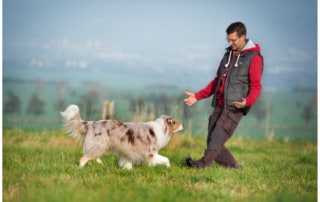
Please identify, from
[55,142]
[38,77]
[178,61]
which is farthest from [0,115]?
[178,61]

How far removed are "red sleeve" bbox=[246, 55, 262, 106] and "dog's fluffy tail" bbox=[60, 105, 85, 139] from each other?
94 centimetres

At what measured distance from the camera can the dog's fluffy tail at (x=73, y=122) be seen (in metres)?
4.40

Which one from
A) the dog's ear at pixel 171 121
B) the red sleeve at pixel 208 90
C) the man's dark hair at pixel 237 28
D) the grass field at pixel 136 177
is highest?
the man's dark hair at pixel 237 28

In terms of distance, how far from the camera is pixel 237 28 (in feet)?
14.5

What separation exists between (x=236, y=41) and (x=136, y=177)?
94cm

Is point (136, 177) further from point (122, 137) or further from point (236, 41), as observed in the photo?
point (236, 41)

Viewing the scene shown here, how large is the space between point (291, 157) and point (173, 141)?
29.4 inches

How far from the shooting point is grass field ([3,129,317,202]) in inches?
158

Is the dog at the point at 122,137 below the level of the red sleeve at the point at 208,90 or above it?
below

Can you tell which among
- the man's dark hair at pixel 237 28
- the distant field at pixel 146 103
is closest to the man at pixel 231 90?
the man's dark hair at pixel 237 28

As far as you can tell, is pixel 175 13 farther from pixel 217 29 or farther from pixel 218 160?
pixel 218 160

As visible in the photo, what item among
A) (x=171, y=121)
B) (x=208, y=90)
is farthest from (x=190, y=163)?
(x=208, y=90)

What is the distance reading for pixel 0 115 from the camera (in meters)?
4.25

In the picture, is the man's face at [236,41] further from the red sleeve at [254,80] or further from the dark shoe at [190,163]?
the dark shoe at [190,163]
